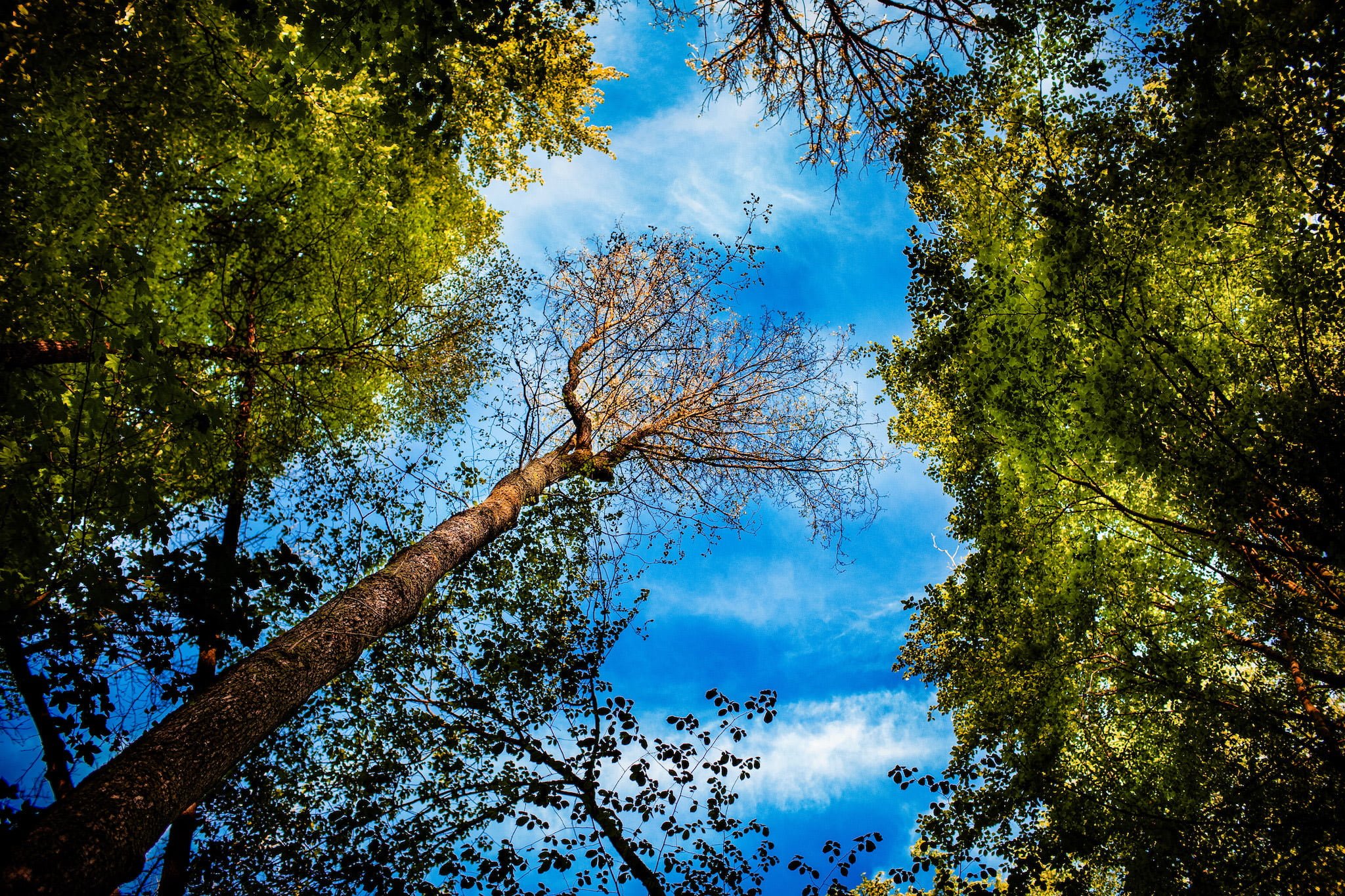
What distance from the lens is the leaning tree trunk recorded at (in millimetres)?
2426

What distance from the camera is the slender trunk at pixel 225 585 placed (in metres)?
4.86

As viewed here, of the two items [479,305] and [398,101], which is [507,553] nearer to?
[479,305]

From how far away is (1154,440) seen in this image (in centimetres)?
605

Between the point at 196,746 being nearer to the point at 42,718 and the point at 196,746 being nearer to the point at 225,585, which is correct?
the point at 225,585

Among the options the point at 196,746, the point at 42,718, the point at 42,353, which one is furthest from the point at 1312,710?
the point at 42,353

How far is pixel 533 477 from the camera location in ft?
27.3

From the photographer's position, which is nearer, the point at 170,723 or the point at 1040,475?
the point at 170,723

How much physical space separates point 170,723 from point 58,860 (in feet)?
3.63

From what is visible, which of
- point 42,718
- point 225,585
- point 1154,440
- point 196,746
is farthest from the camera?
point 1154,440

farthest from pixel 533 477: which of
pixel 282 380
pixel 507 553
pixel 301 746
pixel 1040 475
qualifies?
pixel 1040 475

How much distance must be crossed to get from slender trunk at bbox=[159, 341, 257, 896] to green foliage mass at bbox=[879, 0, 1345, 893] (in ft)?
27.1

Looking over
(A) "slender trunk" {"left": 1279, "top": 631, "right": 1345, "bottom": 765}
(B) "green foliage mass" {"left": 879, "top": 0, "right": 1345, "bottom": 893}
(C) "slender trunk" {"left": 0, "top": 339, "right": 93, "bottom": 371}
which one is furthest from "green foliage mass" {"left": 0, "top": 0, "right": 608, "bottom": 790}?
(A) "slender trunk" {"left": 1279, "top": 631, "right": 1345, "bottom": 765}

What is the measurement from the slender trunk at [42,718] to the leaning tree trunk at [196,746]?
7.16 ft

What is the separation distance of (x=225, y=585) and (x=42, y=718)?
3.64 meters
